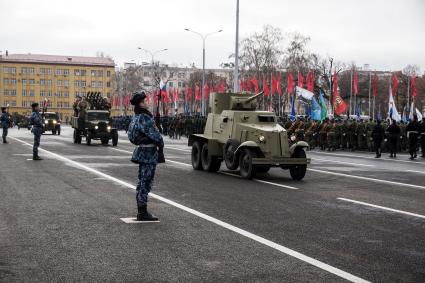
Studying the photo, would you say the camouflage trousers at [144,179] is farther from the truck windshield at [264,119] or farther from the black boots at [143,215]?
the truck windshield at [264,119]

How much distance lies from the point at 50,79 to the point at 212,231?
154m

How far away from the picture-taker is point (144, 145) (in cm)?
923

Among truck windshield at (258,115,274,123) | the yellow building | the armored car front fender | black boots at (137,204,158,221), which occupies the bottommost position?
black boots at (137,204,158,221)

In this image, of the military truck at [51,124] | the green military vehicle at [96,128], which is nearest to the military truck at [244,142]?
the green military vehicle at [96,128]

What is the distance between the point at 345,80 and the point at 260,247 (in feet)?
403

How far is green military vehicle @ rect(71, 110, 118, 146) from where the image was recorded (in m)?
33.8

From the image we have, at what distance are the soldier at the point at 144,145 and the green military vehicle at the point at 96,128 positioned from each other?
80.3 ft

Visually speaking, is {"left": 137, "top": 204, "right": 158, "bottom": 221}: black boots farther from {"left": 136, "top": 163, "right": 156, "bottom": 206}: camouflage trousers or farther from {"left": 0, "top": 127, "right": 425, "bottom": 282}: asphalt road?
{"left": 0, "top": 127, "right": 425, "bottom": 282}: asphalt road

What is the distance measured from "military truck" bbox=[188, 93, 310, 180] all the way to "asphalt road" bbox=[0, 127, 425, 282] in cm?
87

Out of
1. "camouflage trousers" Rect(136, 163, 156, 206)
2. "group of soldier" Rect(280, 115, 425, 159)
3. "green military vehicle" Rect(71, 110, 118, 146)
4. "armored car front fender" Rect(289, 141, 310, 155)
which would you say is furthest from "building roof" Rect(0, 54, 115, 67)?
"camouflage trousers" Rect(136, 163, 156, 206)

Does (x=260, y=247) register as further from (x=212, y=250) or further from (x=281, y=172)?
(x=281, y=172)

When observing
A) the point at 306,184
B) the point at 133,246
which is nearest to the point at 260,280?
the point at 133,246

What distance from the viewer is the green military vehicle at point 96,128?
111ft

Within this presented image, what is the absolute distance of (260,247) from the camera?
24.6 feet
